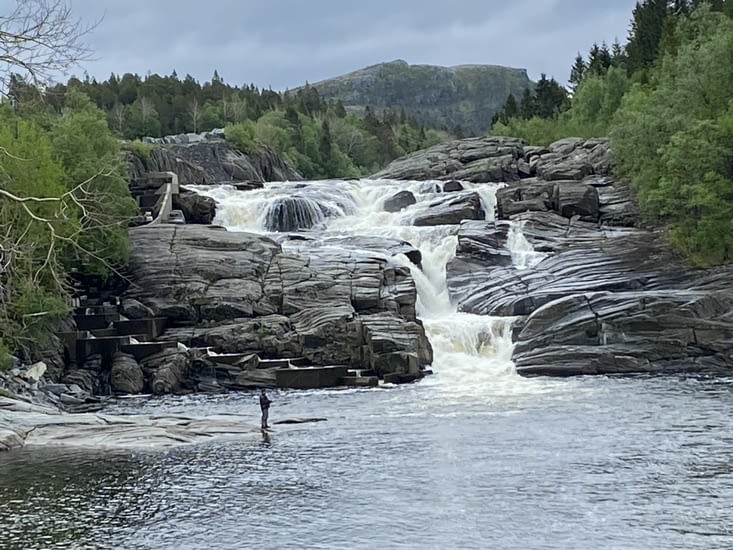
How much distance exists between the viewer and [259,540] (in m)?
16.3

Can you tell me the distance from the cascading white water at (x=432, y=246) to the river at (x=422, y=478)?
11.1ft

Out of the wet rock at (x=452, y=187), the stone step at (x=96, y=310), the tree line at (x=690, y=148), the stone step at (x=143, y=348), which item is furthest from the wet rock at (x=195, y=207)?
the tree line at (x=690, y=148)

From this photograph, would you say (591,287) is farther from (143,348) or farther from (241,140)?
(241,140)

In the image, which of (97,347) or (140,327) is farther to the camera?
(140,327)

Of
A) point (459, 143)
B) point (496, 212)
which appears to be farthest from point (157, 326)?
point (459, 143)

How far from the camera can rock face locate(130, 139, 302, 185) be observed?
80500mm

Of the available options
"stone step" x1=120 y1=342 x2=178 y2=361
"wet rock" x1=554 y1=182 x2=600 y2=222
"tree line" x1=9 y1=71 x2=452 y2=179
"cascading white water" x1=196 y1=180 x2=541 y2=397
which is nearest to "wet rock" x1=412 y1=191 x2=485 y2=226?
"cascading white water" x1=196 y1=180 x2=541 y2=397

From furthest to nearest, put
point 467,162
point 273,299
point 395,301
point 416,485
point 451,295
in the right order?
1. point 467,162
2. point 451,295
3. point 273,299
4. point 395,301
5. point 416,485

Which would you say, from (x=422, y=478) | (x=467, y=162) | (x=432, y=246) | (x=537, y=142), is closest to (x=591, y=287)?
(x=432, y=246)

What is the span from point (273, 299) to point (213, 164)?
51.9 m

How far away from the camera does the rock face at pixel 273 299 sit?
39.7m

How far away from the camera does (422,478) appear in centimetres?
2061

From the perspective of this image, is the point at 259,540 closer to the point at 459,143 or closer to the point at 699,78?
the point at 699,78

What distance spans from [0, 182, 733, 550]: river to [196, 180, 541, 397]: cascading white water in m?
3.37
